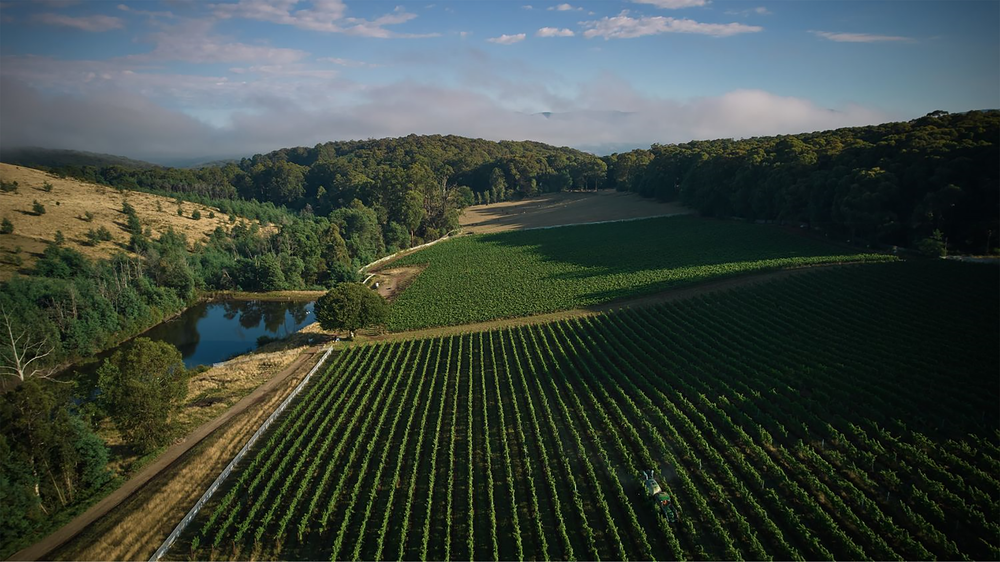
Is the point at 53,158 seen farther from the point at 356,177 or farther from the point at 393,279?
the point at 393,279

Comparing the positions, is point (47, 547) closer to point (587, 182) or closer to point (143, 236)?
point (143, 236)

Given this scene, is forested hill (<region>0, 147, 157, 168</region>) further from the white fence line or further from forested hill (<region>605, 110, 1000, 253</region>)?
forested hill (<region>605, 110, 1000, 253</region>)

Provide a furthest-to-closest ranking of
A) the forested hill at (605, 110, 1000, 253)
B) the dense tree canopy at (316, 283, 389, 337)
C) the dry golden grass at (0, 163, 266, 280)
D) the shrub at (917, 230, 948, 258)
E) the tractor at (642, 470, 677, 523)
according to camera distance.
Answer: the dry golden grass at (0, 163, 266, 280) < the forested hill at (605, 110, 1000, 253) < the shrub at (917, 230, 948, 258) < the dense tree canopy at (316, 283, 389, 337) < the tractor at (642, 470, 677, 523)

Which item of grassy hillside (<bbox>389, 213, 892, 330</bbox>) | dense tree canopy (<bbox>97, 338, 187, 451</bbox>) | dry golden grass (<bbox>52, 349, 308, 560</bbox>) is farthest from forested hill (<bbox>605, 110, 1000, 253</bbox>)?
dense tree canopy (<bbox>97, 338, 187, 451</bbox>)

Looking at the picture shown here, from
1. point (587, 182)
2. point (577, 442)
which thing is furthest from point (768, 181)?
point (587, 182)

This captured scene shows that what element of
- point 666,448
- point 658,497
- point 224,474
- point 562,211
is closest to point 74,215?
point 224,474
